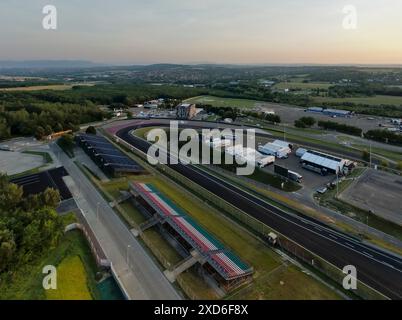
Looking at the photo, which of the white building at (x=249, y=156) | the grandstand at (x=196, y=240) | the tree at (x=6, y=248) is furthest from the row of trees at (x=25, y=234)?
the white building at (x=249, y=156)

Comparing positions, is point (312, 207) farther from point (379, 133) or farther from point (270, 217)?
point (379, 133)

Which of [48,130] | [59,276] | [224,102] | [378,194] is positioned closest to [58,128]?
[48,130]

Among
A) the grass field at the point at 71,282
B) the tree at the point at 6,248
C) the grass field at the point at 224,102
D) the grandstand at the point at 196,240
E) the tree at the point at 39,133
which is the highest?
the grass field at the point at 224,102

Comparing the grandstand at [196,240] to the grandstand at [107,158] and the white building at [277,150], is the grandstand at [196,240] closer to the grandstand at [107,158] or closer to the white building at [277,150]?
the grandstand at [107,158]

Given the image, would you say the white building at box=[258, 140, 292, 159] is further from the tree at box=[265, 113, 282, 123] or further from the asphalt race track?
the tree at box=[265, 113, 282, 123]

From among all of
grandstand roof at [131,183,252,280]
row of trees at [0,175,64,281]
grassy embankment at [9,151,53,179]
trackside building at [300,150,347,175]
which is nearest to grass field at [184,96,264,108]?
trackside building at [300,150,347,175]
